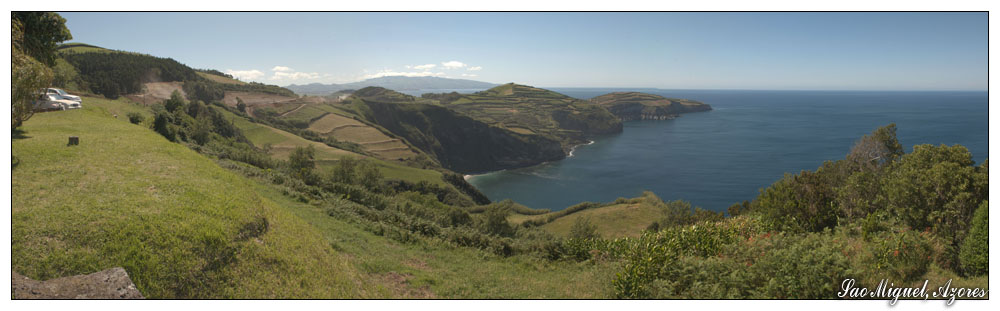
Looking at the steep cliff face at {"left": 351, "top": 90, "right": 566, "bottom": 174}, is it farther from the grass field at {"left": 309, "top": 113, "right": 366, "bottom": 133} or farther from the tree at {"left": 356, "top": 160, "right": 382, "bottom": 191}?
the tree at {"left": 356, "top": 160, "right": 382, "bottom": 191}

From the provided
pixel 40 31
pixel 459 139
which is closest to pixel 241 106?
pixel 459 139

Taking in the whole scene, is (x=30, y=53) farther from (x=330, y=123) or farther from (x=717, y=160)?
(x=717, y=160)

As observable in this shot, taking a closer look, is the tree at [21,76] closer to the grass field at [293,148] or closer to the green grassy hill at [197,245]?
the green grassy hill at [197,245]

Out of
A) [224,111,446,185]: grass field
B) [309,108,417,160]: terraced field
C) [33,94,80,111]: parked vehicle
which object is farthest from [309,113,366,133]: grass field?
[33,94,80,111]: parked vehicle

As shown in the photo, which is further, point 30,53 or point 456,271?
point 30,53

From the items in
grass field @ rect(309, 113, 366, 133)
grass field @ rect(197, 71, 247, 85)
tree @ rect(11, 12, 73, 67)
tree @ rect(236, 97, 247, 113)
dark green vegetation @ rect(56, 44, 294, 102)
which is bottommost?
tree @ rect(11, 12, 73, 67)

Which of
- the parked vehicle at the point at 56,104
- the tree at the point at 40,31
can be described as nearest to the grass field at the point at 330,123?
the parked vehicle at the point at 56,104
